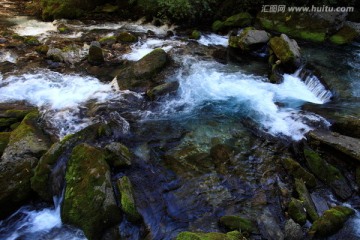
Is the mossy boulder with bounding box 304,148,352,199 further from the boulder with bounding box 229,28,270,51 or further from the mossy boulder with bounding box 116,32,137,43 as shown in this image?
the mossy boulder with bounding box 116,32,137,43

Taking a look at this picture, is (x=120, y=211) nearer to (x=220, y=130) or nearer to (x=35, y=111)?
(x=220, y=130)

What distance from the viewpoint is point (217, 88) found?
10219mm

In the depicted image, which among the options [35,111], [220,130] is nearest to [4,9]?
[35,111]

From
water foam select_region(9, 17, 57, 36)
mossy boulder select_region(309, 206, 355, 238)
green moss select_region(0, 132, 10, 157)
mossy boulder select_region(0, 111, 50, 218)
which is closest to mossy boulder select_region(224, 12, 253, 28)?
water foam select_region(9, 17, 57, 36)

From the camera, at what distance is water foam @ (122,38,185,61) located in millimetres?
12008

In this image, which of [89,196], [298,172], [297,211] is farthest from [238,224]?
[89,196]

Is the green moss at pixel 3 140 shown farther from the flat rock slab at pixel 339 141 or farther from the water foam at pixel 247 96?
the flat rock slab at pixel 339 141

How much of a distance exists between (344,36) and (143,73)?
9193 millimetres

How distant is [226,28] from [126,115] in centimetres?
840

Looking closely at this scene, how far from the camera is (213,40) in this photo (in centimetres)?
1382

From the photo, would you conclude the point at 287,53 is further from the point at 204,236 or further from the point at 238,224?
the point at 204,236

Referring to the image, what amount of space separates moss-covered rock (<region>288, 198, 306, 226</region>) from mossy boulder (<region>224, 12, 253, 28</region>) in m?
10.6

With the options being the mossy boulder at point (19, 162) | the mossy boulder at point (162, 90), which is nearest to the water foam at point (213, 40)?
the mossy boulder at point (162, 90)

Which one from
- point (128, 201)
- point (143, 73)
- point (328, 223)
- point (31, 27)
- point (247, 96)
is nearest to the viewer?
point (328, 223)
